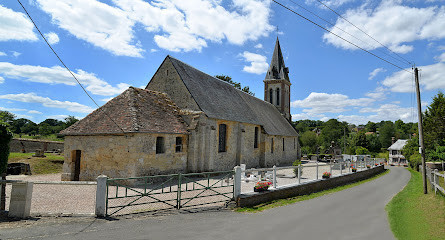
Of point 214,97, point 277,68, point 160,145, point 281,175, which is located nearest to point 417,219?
point 281,175

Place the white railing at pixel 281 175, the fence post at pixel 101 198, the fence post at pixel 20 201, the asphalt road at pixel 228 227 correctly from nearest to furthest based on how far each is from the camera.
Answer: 1. the asphalt road at pixel 228 227
2. the fence post at pixel 20 201
3. the fence post at pixel 101 198
4. the white railing at pixel 281 175

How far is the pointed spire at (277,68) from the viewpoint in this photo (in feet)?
135

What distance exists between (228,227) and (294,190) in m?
6.69

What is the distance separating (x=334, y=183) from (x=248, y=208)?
33.4 feet

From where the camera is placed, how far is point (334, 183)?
1753cm

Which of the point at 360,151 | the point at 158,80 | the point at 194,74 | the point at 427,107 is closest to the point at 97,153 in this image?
the point at 158,80

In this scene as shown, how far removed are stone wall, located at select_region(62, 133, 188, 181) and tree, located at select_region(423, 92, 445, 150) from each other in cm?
3463

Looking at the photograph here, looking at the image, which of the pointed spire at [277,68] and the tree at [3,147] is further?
the pointed spire at [277,68]

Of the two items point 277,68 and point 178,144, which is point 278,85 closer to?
point 277,68

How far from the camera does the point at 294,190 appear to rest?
43.2ft

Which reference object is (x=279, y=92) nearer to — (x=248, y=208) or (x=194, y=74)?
(x=194, y=74)

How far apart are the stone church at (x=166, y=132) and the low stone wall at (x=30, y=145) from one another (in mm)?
17776

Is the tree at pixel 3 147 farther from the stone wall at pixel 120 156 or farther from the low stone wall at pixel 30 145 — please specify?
the low stone wall at pixel 30 145

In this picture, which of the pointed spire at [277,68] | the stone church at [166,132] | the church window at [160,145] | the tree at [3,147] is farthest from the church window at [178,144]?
the pointed spire at [277,68]
